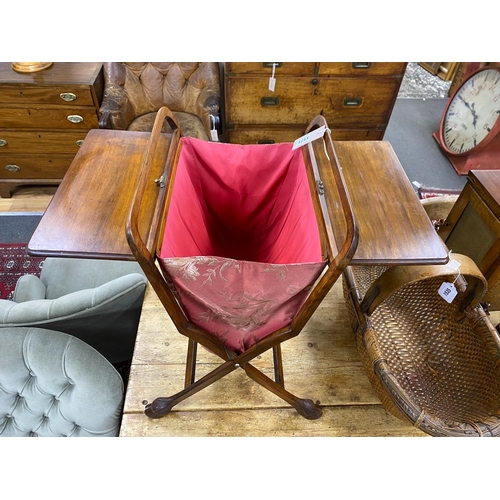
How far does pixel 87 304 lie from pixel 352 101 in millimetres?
1974

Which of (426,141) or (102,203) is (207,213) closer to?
(102,203)

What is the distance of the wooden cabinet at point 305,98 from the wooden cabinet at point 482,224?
3.22ft

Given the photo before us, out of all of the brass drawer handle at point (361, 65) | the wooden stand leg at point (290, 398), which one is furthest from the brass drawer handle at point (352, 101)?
the wooden stand leg at point (290, 398)

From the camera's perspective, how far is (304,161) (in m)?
1.05

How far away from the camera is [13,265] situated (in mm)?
2084

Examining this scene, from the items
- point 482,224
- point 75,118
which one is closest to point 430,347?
point 482,224

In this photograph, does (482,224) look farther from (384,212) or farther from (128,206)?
(128,206)

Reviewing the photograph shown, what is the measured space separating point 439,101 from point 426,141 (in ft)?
2.39

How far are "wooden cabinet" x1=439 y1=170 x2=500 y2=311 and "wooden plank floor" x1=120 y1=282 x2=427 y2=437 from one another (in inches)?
25.5

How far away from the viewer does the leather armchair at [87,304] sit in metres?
1.14

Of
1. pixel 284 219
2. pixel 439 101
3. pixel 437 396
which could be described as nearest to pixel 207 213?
pixel 284 219

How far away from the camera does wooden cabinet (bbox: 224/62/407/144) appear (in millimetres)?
2117

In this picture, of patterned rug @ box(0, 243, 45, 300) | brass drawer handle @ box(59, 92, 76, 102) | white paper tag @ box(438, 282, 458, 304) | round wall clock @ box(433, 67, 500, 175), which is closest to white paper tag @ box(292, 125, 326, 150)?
white paper tag @ box(438, 282, 458, 304)

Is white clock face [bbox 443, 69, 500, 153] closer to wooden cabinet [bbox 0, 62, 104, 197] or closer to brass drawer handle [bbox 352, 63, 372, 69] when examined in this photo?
brass drawer handle [bbox 352, 63, 372, 69]
